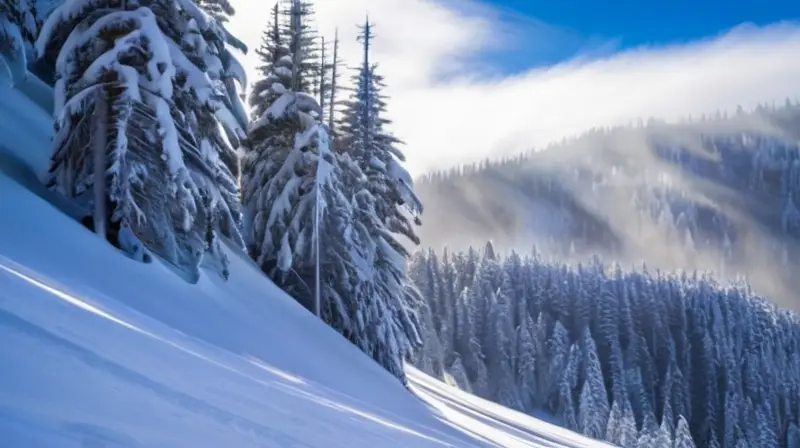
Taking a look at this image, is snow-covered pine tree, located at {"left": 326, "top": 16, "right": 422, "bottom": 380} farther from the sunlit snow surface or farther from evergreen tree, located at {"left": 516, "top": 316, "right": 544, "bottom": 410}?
evergreen tree, located at {"left": 516, "top": 316, "right": 544, "bottom": 410}

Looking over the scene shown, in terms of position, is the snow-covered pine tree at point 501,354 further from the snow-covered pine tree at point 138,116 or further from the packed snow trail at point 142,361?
the snow-covered pine tree at point 138,116

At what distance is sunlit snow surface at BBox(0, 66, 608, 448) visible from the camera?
4.93m

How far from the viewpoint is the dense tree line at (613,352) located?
90.2 m

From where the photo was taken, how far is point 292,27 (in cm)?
2473

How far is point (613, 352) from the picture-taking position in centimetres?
10269

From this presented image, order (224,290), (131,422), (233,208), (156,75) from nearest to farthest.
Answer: (131,422)
(156,75)
(224,290)
(233,208)

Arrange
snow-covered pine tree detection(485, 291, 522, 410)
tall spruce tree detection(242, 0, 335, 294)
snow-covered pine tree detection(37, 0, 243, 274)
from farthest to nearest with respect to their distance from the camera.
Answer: snow-covered pine tree detection(485, 291, 522, 410), tall spruce tree detection(242, 0, 335, 294), snow-covered pine tree detection(37, 0, 243, 274)

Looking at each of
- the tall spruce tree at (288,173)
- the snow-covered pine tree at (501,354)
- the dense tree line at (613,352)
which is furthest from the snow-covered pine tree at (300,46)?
the snow-covered pine tree at (501,354)

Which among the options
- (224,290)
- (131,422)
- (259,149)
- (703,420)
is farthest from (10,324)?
(703,420)

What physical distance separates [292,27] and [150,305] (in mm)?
16147

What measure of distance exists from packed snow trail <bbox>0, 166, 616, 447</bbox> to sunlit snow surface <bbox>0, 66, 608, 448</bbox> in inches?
0.8

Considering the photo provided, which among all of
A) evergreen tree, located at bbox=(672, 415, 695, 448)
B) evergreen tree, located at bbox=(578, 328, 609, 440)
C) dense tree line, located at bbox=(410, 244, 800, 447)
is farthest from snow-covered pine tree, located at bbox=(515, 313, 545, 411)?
evergreen tree, located at bbox=(672, 415, 695, 448)

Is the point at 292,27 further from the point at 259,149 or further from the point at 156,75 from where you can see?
the point at 156,75

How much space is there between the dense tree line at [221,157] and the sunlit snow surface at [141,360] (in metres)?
1.35
